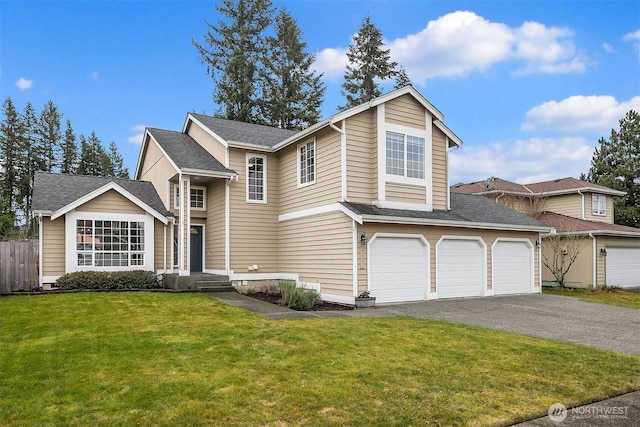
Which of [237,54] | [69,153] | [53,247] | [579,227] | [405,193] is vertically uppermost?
[237,54]

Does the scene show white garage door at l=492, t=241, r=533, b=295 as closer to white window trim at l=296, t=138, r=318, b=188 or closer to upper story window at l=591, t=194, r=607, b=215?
white window trim at l=296, t=138, r=318, b=188

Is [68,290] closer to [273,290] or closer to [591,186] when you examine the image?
[273,290]

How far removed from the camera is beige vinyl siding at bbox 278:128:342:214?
13.8 m

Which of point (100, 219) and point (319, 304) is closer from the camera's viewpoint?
point (319, 304)

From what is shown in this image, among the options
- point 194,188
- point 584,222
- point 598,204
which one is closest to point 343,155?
point 194,188

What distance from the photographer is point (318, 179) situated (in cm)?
1460

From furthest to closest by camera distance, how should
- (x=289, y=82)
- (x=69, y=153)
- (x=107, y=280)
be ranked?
(x=69, y=153), (x=289, y=82), (x=107, y=280)

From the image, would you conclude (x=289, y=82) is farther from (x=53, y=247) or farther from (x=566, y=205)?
(x=53, y=247)

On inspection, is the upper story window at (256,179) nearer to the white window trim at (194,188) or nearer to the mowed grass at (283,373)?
the white window trim at (194,188)

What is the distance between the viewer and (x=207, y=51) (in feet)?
113

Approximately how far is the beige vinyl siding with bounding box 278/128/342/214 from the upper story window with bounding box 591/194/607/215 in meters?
19.5

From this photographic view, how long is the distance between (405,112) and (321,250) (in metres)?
5.35

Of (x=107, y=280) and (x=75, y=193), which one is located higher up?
(x=75, y=193)

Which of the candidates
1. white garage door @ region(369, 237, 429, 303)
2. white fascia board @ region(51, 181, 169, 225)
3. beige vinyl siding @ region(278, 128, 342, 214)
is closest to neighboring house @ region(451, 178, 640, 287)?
white garage door @ region(369, 237, 429, 303)
